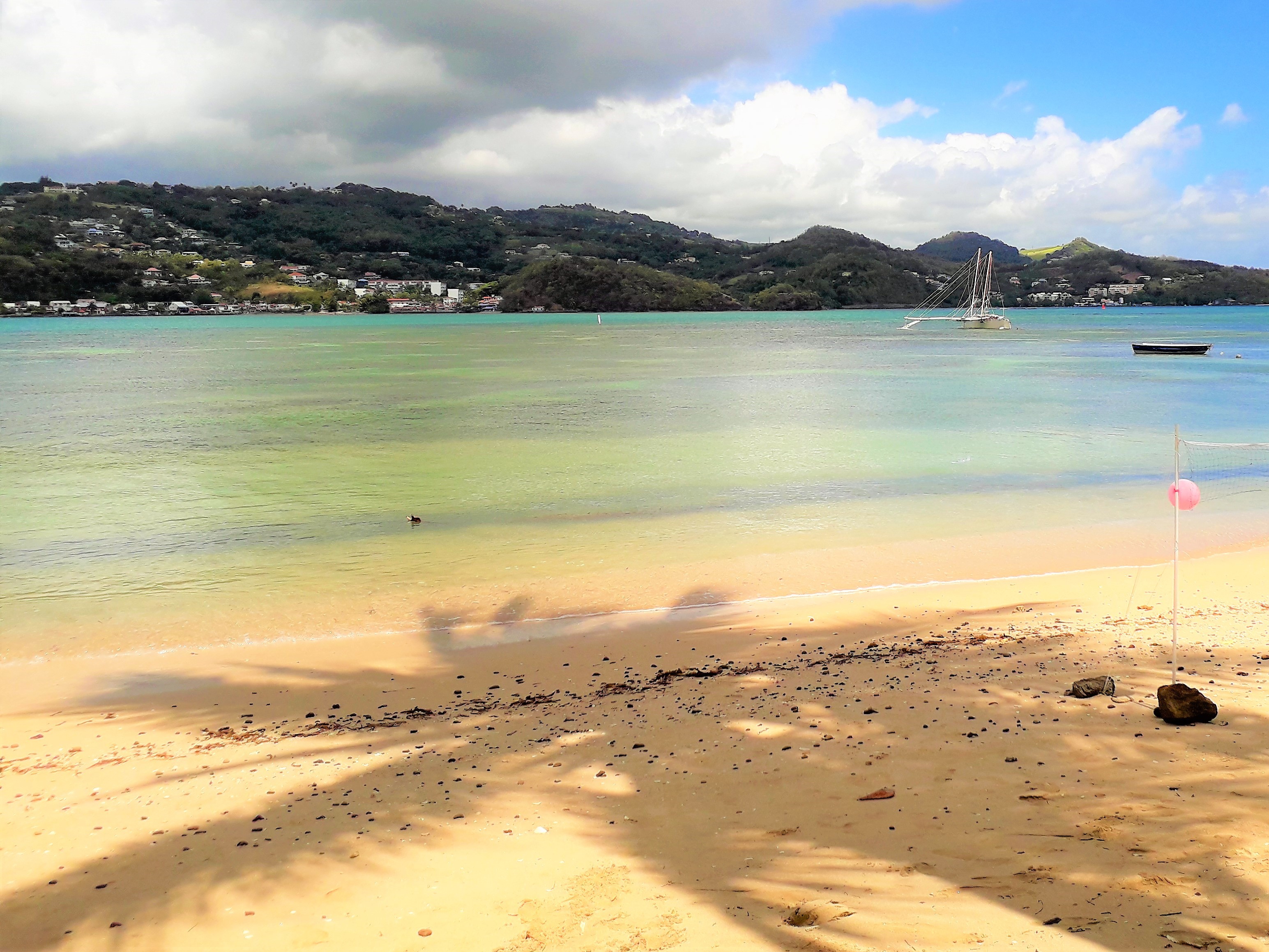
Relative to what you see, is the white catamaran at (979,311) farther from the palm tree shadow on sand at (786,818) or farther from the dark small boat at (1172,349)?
the palm tree shadow on sand at (786,818)

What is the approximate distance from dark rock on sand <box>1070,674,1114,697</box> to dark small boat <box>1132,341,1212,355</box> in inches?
2388

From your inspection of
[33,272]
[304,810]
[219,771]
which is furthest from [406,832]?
[33,272]

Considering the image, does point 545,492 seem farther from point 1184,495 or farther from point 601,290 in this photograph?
point 601,290

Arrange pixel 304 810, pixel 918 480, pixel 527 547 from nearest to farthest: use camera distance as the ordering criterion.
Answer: pixel 304 810, pixel 527 547, pixel 918 480

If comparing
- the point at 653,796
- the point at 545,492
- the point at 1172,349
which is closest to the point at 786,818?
the point at 653,796

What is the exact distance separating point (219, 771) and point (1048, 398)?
3321 cm

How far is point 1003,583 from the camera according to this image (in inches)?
369

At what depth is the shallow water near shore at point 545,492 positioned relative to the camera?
9586 millimetres

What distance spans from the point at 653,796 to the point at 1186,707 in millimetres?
3018

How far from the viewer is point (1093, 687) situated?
18.0ft

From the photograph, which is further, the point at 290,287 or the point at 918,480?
the point at 290,287

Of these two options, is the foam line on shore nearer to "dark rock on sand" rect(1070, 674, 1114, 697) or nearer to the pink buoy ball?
the pink buoy ball

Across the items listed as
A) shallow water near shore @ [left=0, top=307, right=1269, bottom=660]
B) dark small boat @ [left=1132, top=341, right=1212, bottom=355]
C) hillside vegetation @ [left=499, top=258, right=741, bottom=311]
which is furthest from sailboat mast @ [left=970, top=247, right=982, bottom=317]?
hillside vegetation @ [left=499, top=258, right=741, bottom=311]

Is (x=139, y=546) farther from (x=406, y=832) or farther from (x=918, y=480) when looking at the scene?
(x=918, y=480)
